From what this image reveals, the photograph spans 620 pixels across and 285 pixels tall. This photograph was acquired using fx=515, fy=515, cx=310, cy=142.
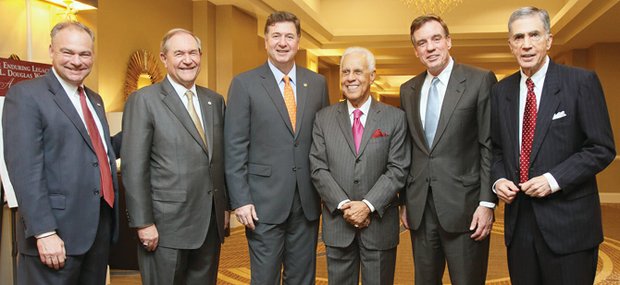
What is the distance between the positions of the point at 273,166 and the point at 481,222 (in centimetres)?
114

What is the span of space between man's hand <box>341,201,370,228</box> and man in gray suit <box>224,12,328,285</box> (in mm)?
276

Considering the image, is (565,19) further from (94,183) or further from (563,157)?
(94,183)

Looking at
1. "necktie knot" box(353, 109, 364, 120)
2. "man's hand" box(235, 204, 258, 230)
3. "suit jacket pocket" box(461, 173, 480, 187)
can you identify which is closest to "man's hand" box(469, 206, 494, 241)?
"suit jacket pocket" box(461, 173, 480, 187)

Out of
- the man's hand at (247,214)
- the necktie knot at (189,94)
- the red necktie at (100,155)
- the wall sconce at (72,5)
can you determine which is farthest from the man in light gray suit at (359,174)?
the wall sconce at (72,5)

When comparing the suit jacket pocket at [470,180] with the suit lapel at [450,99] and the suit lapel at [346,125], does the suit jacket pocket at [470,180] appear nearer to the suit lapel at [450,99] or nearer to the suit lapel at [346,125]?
the suit lapel at [450,99]

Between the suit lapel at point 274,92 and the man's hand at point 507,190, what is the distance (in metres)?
1.12

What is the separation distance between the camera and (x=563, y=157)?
2.35m

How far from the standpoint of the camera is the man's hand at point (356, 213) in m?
2.66

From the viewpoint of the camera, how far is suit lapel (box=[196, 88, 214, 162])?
2791mm

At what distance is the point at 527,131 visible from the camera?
242cm

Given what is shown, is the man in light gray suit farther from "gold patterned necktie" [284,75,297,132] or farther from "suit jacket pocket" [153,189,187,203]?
"suit jacket pocket" [153,189,187,203]

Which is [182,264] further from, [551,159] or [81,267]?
[551,159]

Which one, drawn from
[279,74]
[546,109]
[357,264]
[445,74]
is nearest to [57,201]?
[279,74]

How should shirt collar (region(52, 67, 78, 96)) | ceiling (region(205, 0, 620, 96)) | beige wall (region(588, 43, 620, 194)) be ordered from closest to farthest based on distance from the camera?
shirt collar (region(52, 67, 78, 96)) < ceiling (region(205, 0, 620, 96)) < beige wall (region(588, 43, 620, 194))
